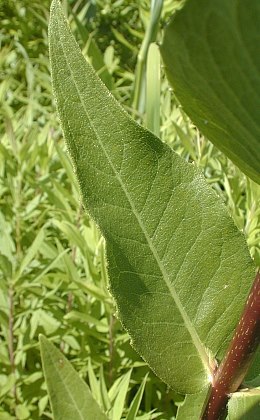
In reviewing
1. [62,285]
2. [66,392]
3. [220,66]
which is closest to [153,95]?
[62,285]

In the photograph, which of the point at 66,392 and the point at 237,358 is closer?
the point at 237,358

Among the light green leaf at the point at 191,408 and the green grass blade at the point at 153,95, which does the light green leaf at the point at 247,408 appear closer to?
the light green leaf at the point at 191,408

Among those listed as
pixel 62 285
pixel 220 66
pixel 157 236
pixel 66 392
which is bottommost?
pixel 62 285

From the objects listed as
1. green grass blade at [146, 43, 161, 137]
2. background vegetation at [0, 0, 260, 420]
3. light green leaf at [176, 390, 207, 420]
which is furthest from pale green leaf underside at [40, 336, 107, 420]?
green grass blade at [146, 43, 161, 137]

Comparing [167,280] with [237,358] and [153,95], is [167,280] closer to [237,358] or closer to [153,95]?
[237,358]

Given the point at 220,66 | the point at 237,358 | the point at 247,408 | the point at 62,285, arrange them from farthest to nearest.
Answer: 1. the point at 62,285
2. the point at 247,408
3. the point at 237,358
4. the point at 220,66

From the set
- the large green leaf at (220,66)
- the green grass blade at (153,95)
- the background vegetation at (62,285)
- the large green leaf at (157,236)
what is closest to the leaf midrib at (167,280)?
the large green leaf at (157,236)

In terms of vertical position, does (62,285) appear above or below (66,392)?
below
